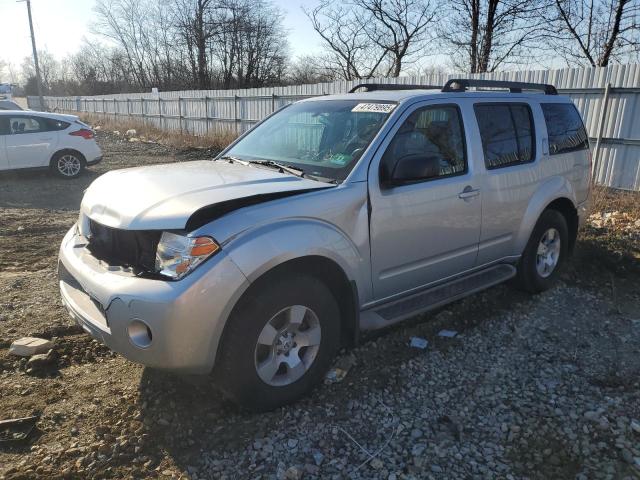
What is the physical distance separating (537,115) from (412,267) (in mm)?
2157

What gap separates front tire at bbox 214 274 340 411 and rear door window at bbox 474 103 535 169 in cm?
199

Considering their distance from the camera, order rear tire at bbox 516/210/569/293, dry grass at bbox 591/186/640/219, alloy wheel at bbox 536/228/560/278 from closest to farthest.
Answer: rear tire at bbox 516/210/569/293 → alloy wheel at bbox 536/228/560/278 → dry grass at bbox 591/186/640/219

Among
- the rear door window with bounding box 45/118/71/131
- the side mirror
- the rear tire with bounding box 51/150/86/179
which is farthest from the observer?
the rear tire with bounding box 51/150/86/179

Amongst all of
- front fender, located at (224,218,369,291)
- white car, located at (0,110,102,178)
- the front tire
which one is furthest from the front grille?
white car, located at (0,110,102,178)

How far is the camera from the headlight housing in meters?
2.53

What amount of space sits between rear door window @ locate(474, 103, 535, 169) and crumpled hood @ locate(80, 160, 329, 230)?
5.62 ft

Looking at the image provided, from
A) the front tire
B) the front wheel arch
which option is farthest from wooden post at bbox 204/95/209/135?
the front tire

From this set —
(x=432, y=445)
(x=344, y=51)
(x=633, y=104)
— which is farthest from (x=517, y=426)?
(x=344, y=51)

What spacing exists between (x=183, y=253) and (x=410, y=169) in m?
1.56

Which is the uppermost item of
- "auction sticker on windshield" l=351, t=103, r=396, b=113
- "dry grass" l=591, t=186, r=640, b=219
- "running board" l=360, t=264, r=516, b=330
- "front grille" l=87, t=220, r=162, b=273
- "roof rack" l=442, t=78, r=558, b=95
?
"roof rack" l=442, t=78, r=558, b=95

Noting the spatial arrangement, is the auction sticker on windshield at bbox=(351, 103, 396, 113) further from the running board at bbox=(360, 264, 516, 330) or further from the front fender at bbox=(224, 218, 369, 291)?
the running board at bbox=(360, 264, 516, 330)

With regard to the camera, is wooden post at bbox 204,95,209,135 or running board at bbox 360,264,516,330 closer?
running board at bbox 360,264,516,330

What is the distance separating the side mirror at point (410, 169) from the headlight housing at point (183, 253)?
4.31 ft

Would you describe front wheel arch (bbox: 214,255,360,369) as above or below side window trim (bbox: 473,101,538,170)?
below
